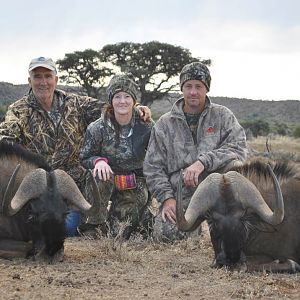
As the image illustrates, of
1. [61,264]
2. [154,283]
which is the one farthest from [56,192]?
[154,283]

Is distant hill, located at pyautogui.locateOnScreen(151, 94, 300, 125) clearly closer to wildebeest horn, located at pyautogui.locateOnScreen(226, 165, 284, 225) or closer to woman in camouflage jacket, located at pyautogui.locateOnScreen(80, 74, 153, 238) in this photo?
woman in camouflage jacket, located at pyautogui.locateOnScreen(80, 74, 153, 238)

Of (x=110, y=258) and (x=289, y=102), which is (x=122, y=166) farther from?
(x=289, y=102)

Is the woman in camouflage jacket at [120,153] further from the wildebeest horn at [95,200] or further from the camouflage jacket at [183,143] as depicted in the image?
the wildebeest horn at [95,200]

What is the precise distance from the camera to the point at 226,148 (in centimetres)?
712

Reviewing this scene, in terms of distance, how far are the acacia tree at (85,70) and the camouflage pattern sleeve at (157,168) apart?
25.5 m

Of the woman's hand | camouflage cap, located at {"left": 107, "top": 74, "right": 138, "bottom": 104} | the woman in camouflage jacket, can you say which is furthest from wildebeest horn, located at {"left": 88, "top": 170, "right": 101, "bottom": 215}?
camouflage cap, located at {"left": 107, "top": 74, "right": 138, "bottom": 104}

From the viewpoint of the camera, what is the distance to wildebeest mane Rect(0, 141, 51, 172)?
6726mm

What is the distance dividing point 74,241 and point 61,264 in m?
1.86

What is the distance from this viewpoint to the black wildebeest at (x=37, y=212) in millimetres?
5977

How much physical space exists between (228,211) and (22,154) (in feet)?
7.87

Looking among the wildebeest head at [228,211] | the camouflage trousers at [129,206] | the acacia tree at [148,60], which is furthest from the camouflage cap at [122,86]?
the acacia tree at [148,60]

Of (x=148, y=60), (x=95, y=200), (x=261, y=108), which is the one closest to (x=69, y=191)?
(x=95, y=200)

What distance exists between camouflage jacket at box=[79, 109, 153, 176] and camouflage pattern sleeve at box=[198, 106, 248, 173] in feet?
3.91

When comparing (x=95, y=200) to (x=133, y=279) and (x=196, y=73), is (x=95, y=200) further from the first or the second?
(x=196, y=73)
